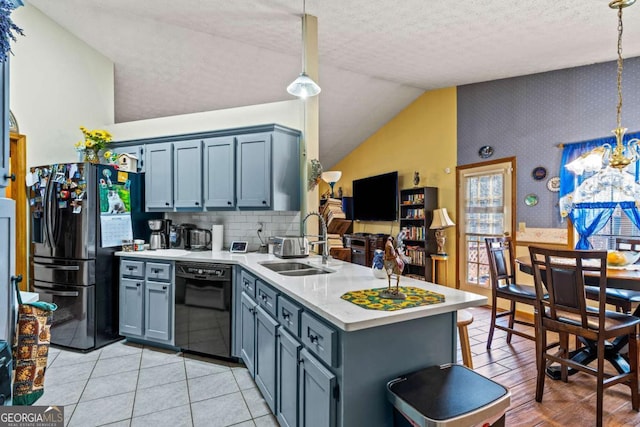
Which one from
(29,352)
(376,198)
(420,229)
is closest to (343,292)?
(29,352)

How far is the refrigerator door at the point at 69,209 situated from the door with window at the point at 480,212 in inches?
191

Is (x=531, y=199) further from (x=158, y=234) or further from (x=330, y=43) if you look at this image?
(x=158, y=234)

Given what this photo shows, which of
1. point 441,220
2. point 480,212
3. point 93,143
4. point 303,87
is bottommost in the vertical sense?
point 441,220

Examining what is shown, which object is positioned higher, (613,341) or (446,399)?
(446,399)

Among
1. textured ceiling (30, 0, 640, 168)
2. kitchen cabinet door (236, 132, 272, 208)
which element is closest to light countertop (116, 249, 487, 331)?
kitchen cabinet door (236, 132, 272, 208)

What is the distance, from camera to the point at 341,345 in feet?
4.50

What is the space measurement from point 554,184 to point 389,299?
363 centimetres

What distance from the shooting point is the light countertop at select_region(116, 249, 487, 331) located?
137 cm

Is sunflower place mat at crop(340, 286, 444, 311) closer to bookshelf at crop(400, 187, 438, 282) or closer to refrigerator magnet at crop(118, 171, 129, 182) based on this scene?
refrigerator magnet at crop(118, 171, 129, 182)

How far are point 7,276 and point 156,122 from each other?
3446 mm

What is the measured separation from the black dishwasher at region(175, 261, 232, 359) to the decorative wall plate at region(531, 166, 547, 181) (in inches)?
154

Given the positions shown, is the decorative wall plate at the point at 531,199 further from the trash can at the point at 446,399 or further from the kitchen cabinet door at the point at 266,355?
the kitchen cabinet door at the point at 266,355

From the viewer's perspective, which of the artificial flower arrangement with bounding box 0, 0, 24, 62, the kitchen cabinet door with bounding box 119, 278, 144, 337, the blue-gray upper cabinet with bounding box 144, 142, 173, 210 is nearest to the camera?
the artificial flower arrangement with bounding box 0, 0, 24, 62

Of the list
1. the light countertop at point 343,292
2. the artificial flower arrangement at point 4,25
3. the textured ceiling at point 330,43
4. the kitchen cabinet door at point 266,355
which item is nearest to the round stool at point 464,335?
the light countertop at point 343,292
